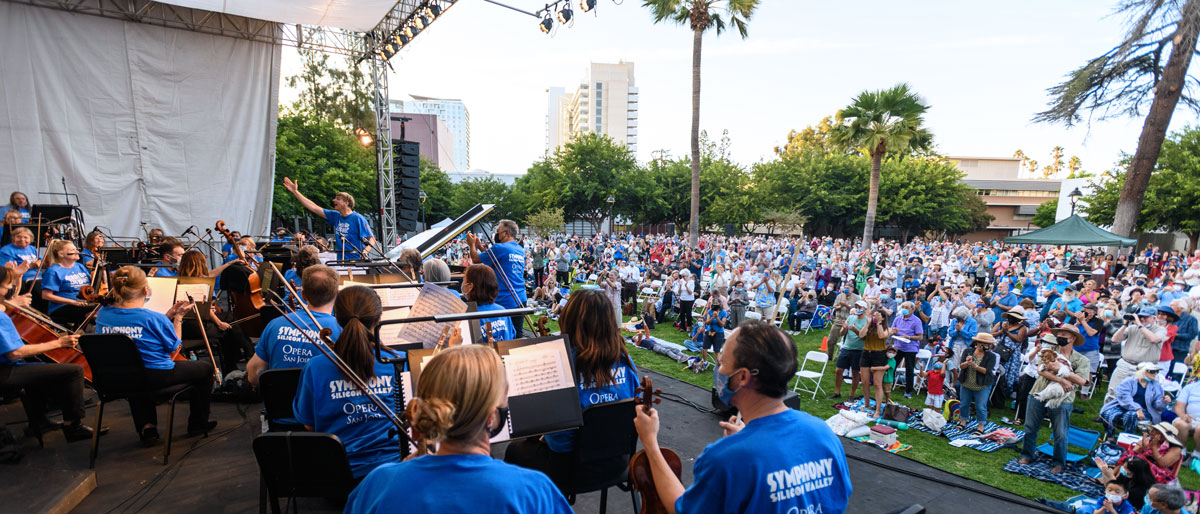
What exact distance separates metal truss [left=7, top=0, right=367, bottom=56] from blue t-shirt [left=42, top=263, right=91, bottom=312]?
8.48 m

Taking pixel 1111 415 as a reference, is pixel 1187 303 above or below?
above

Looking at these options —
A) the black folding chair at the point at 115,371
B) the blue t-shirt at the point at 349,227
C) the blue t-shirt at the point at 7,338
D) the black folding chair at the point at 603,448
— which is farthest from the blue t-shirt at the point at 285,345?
the blue t-shirt at the point at 349,227

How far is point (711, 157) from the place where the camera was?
137 feet

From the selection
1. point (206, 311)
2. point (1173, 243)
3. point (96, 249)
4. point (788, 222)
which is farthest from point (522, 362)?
point (1173, 243)

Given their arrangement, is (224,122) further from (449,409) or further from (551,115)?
(551,115)

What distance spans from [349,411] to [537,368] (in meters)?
A: 1.12

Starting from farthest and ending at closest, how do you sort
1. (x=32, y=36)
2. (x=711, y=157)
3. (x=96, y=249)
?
(x=711, y=157), (x=32, y=36), (x=96, y=249)

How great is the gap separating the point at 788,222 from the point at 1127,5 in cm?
2238

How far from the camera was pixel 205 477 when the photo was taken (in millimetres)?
4145

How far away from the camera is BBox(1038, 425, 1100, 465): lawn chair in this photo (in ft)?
19.3

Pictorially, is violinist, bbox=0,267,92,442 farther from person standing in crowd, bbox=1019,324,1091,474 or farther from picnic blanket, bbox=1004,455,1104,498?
person standing in crowd, bbox=1019,324,1091,474

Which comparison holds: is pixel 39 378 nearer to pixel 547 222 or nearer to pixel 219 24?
pixel 219 24

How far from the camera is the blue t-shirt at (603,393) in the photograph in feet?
10.1

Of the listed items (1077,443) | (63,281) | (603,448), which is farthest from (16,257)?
(1077,443)
